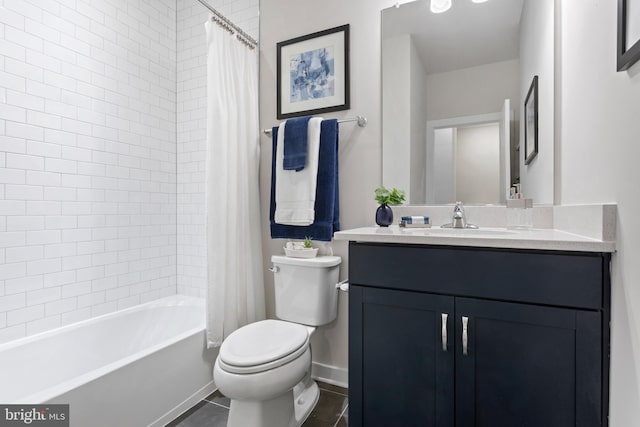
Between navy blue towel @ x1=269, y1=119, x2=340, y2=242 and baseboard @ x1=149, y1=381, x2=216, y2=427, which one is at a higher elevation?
navy blue towel @ x1=269, y1=119, x2=340, y2=242

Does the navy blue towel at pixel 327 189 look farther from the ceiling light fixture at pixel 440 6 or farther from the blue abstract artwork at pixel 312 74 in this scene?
the ceiling light fixture at pixel 440 6

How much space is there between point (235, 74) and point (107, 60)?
0.86 meters

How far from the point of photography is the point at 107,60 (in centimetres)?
208

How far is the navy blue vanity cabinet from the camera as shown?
0.90 m

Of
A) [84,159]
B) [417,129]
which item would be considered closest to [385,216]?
[417,129]

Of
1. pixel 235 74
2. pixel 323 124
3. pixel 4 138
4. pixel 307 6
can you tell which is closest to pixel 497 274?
pixel 323 124

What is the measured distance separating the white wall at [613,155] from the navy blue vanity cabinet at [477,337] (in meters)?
0.06

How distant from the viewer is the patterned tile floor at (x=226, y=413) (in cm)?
159

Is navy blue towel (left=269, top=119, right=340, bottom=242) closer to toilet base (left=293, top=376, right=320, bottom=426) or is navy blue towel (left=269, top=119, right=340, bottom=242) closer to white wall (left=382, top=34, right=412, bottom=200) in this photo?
white wall (left=382, top=34, right=412, bottom=200)

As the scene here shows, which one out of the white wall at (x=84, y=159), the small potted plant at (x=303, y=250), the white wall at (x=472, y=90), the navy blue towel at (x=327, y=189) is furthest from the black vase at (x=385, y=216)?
the white wall at (x=84, y=159)

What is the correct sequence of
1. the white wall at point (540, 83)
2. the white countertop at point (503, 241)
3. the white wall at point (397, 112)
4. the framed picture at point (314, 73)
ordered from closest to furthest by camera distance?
1. the white countertop at point (503, 241)
2. the white wall at point (540, 83)
3. the white wall at point (397, 112)
4. the framed picture at point (314, 73)

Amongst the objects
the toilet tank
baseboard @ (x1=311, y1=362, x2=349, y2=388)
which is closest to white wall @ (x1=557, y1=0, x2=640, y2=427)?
the toilet tank

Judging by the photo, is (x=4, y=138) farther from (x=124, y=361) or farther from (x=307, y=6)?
(x=307, y=6)

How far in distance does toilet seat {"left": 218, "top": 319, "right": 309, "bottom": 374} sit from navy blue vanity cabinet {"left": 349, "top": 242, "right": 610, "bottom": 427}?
0.30 m
